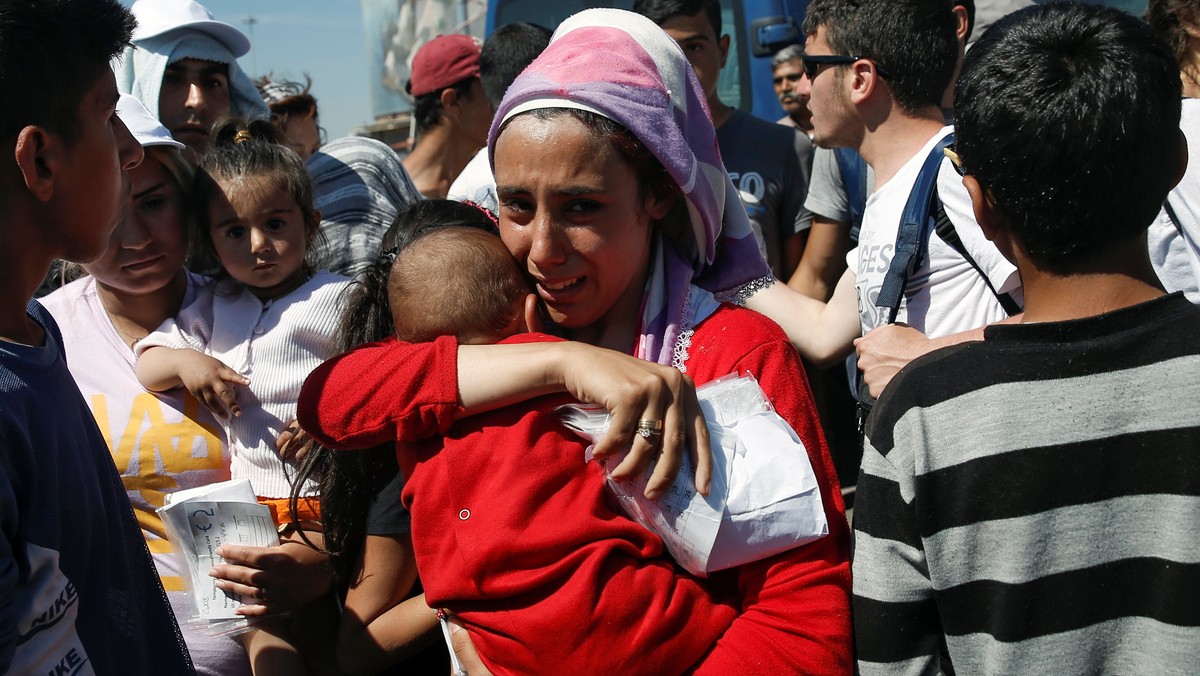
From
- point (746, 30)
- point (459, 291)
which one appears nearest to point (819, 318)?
point (459, 291)

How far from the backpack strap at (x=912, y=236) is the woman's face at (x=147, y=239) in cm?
194

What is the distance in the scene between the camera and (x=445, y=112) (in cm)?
488

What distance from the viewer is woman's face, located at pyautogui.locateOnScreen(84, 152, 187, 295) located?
2602mm

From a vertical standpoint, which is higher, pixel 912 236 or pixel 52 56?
pixel 52 56

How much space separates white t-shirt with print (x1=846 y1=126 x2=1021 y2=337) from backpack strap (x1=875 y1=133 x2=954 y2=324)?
0.03 m

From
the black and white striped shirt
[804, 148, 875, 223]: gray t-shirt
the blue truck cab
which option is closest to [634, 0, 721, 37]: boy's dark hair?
the blue truck cab

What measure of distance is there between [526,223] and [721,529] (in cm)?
74

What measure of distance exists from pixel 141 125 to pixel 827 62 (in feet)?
6.75

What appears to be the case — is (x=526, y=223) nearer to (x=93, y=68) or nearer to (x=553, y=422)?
(x=553, y=422)

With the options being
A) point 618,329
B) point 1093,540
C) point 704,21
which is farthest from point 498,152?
point 704,21

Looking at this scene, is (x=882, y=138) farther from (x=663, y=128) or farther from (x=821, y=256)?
(x=821, y=256)

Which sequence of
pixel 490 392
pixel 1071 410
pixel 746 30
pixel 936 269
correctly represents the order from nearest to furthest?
pixel 1071 410, pixel 490 392, pixel 936 269, pixel 746 30

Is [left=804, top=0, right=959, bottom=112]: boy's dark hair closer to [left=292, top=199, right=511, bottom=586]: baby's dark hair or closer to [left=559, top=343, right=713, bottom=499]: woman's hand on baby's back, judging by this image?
[left=292, top=199, right=511, bottom=586]: baby's dark hair

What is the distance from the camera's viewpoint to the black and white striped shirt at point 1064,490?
1.36 meters
